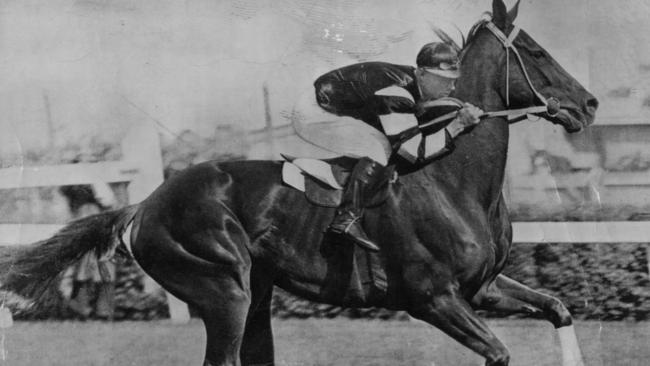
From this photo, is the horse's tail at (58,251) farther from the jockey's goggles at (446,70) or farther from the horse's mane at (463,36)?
the horse's mane at (463,36)

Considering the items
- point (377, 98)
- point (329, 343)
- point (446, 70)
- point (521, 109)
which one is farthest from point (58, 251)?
point (521, 109)

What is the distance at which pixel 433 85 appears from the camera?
7129 mm

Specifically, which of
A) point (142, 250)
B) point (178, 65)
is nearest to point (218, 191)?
point (142, 250)

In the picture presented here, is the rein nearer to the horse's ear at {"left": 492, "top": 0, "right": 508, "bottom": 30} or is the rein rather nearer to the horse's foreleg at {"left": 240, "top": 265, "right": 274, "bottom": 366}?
the horse's ear at {"left": 492, "top": 0, "right": 508, "bottom": 30}

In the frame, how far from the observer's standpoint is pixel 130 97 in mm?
7684

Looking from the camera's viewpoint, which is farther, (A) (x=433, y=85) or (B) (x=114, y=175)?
(B) (x=114, y=175)

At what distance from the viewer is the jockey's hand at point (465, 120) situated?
6875mm

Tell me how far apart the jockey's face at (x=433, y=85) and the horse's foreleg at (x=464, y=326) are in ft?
3.87

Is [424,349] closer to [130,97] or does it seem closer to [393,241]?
[393,241]

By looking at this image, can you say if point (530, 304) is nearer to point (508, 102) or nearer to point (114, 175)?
point (508, 102)

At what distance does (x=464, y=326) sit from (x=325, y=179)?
1.13m

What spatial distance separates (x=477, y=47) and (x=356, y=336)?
6.19 ft

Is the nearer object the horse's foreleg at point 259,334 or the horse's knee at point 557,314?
the horse's knee at point 557,314

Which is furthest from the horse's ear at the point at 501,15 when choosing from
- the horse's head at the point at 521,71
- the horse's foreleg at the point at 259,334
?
the horse's foreleg at the point at 259,334
